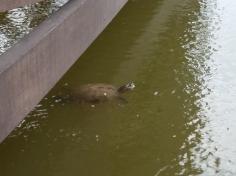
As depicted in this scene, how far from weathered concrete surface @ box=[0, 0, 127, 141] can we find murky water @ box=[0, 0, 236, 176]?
28 centimetres

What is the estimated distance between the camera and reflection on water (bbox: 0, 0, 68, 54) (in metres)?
4.04

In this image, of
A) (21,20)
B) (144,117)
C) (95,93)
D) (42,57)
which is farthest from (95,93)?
(21,20)

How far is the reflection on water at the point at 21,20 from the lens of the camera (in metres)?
4.04

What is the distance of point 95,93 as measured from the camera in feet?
10.1

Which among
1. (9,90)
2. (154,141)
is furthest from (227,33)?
(9,90)

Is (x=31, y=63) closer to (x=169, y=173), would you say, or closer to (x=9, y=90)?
(x=9, y=90)

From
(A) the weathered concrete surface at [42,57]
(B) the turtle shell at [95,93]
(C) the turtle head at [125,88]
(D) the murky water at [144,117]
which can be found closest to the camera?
(A) the weathered concrete surface at [42,57]

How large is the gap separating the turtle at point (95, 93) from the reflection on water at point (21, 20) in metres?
0.99

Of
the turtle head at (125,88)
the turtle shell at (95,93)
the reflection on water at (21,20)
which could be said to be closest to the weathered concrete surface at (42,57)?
the turtle shell at (95,93)

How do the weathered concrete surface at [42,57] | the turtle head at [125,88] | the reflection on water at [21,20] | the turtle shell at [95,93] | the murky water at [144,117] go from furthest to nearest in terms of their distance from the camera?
the reflection on water at [21,20], the turtle head at [125,88], the turtle shell at [95,93], the murky water at [144,117], the weathered concrete surface at [42,57]

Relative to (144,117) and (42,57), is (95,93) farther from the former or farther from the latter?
(42,57)

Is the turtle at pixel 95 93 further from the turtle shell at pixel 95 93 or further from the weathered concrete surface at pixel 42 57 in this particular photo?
the weathered concrete surface at pixel 42 57

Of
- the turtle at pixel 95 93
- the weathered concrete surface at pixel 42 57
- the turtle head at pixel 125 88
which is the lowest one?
the turtle head at pixel 125 88

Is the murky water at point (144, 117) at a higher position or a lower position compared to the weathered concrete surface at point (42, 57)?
lower
